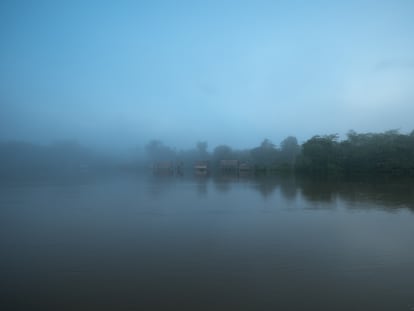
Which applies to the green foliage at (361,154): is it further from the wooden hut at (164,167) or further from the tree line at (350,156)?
the wooden hut at (164,167)

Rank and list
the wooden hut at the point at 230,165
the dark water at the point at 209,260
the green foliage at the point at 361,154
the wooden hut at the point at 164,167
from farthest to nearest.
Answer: the wooden hut at the point at 164,167 → the wooden hut at the point at 230,165 → the green foliage at the point at 361,154 → the dark water at the point at 209,260

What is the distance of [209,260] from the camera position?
6.46 m

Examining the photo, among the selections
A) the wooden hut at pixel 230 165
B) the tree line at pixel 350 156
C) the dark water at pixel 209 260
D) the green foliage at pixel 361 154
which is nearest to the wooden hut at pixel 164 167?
the wooden hut at pixel 230 165

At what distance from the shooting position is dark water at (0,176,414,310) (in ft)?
15.5

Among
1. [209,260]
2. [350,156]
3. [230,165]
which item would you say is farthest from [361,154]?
[209,260]

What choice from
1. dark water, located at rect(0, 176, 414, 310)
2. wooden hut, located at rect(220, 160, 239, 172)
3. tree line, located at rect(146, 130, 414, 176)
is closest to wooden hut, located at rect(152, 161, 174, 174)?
wooden hut, located at rect(220, 160, 239, 172)

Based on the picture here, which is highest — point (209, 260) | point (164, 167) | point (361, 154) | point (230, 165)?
point (361, 154)

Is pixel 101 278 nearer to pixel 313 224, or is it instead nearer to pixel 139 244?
pixel 139 244

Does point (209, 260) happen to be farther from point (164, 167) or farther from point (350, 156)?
point (164, 167)

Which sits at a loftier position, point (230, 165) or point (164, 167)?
point (230, 165)

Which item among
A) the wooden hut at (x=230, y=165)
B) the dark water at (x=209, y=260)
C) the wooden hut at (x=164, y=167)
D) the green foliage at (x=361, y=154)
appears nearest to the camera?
the dark water at (x=209, y=260)

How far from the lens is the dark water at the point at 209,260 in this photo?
4.73 metres

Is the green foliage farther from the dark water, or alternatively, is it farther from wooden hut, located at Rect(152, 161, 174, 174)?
wooden hut, located at Rect(152, 161, 174, 174)

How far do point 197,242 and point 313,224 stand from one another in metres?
3.98
